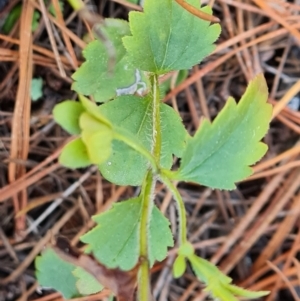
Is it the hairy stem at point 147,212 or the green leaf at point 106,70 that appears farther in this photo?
the green leaf at point 106,70

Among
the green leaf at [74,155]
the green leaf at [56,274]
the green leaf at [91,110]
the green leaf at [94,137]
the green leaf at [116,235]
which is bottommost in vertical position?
the green leaf at [56,274]

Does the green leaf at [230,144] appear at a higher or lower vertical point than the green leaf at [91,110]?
lower

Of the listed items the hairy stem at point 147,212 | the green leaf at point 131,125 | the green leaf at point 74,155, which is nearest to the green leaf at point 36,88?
the green leaf at point 131,125

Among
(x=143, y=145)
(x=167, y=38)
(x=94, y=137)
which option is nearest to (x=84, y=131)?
(x=94, y=137)

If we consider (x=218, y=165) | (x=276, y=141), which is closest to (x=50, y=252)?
(x=218, y=165)

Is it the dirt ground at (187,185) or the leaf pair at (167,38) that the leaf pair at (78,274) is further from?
the leaf pair at (167,38)

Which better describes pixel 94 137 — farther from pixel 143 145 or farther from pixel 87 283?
pixel 87 283

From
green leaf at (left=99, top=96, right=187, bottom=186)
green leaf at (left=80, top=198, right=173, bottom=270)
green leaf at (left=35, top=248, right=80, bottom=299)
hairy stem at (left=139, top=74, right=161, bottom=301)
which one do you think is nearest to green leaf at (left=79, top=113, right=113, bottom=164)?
hairy stem at (left=139, top=74, right=161, bottom=301)
